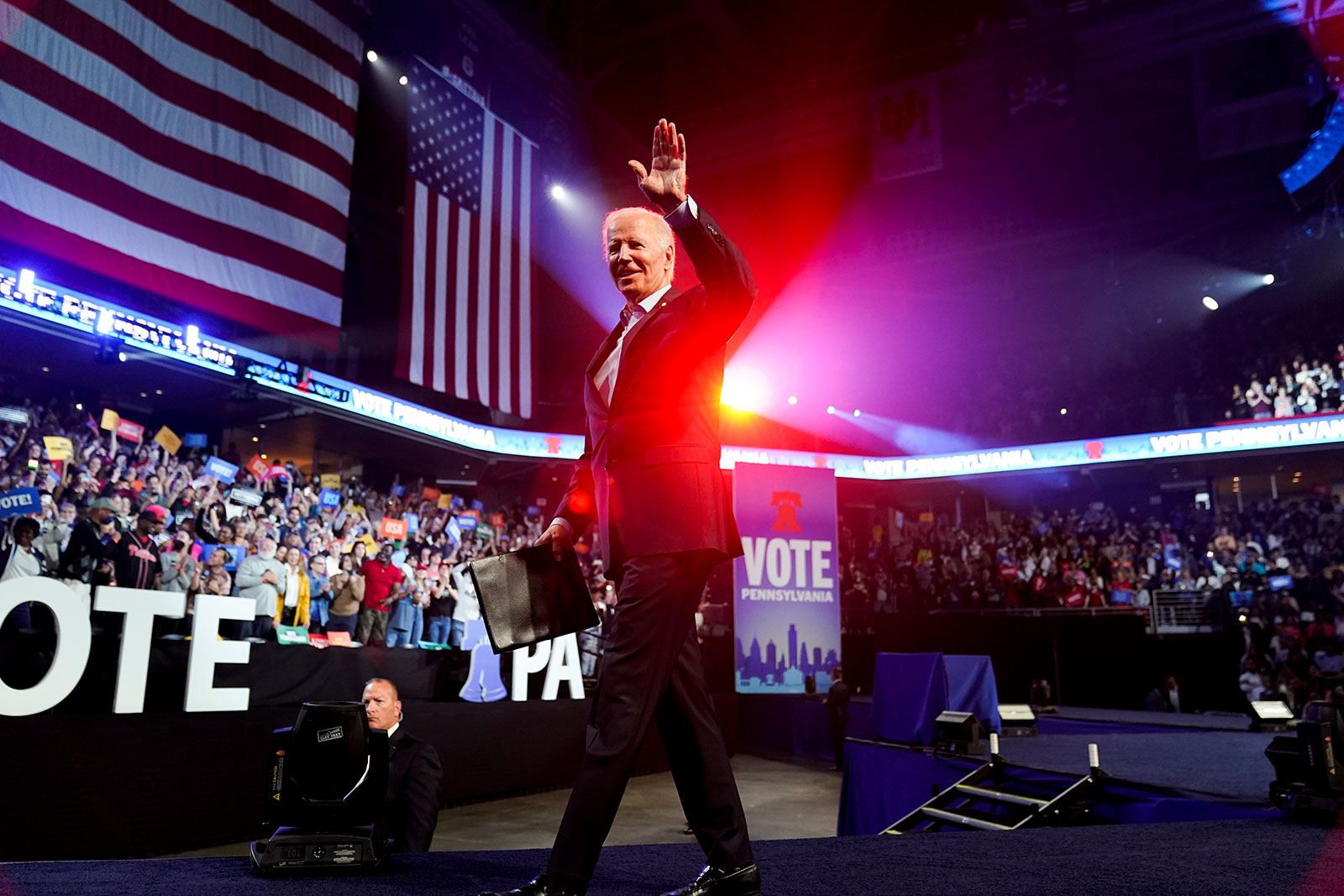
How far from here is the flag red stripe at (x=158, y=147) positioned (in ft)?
24.0

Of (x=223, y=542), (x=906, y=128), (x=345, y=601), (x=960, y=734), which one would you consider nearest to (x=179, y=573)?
(x=223, y=542)

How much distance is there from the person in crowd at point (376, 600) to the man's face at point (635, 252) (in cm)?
942

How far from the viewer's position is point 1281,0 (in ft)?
36.3

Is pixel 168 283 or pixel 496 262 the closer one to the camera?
pixel 168 283

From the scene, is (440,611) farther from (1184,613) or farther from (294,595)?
(1184,613)

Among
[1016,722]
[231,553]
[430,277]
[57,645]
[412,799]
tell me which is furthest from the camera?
[430,277]

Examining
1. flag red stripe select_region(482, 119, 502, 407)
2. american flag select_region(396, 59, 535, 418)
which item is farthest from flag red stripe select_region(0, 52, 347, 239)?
flag red stripe select_region(482, 119, 502, 407)

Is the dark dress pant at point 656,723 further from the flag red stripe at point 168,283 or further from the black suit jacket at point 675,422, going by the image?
the flag red stripe at point 168,283

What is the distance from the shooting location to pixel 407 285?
11.4 metres

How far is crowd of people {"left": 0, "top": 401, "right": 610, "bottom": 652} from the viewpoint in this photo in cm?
759

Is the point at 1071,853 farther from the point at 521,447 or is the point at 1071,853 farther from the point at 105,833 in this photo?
the point at 521,447

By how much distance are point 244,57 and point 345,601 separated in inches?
244

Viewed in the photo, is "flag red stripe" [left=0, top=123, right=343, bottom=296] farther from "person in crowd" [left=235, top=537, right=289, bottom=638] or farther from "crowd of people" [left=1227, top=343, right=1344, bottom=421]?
"crowd of people" [left=1227, top=343, right=1344, bottom=421]

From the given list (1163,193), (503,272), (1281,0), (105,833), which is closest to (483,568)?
(105,833)
